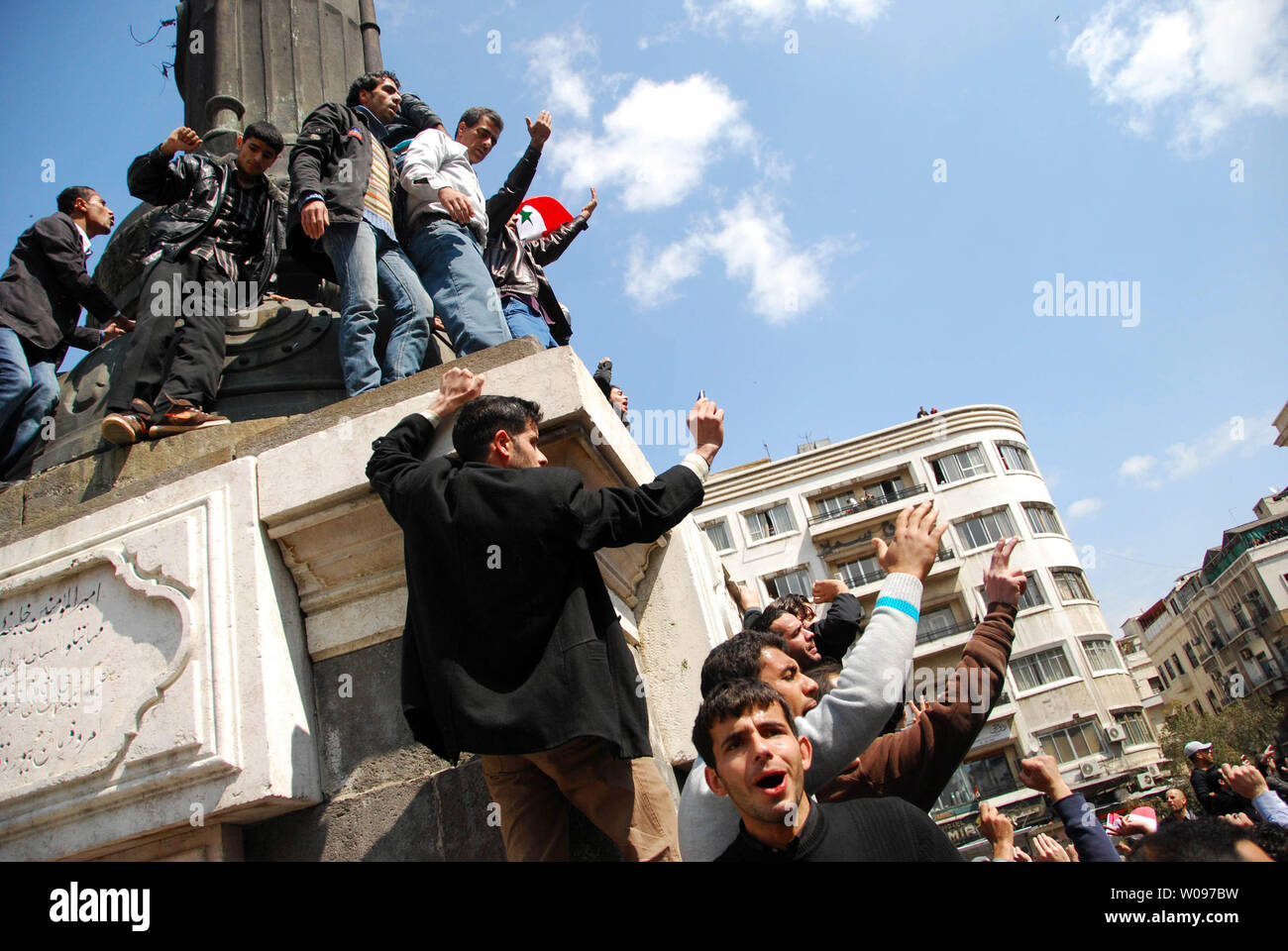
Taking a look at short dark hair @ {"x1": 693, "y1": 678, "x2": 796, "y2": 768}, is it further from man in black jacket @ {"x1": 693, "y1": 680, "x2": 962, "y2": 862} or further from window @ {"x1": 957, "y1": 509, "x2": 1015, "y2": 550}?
window @ {"x1": 957, "y1": 509, "x2": 1015, "y2": 550}

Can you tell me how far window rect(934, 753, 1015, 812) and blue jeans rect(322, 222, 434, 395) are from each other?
34.3 metres

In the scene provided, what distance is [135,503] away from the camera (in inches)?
138

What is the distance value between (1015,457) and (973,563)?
6.03 metres

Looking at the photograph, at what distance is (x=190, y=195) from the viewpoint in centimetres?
483

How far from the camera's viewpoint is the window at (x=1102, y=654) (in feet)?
117

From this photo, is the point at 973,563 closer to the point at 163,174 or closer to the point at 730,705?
the point at 163,174

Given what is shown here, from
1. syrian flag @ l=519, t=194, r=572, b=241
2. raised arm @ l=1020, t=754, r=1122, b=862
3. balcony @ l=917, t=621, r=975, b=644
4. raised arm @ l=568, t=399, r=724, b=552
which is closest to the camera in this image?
raised arm @ l=568, t=399, r=724, b=552

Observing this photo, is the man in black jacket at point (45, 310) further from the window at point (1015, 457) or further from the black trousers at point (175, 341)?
the window at point (1015, 457)

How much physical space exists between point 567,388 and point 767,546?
3751 centimetres

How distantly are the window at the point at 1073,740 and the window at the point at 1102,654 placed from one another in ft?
9.35

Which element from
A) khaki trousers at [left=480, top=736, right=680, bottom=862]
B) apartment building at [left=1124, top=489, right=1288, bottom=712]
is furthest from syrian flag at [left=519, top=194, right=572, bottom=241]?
apartment building at [left=1124, top=489, right=1288, bottom=712]

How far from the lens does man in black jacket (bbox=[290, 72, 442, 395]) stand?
417 cm
